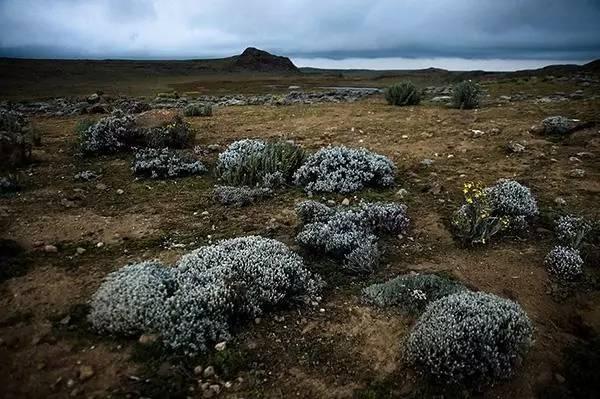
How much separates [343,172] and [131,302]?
450 cm

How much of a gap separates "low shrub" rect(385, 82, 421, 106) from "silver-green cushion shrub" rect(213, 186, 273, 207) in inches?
427

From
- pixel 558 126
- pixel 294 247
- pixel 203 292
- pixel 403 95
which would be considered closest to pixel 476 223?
pixel 294 247

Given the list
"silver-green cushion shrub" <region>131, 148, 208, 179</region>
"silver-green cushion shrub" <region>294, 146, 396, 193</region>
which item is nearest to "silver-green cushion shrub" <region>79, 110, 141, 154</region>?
"silver-green cushion shrub" <region>131, 148, 208, 179</region>

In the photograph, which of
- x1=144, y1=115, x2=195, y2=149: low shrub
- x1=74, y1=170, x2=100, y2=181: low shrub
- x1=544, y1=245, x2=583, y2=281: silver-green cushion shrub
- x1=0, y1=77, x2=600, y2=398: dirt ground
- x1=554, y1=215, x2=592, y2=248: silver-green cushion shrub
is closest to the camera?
x1=0, y1=77, x2=600, y2=398: dirt ground

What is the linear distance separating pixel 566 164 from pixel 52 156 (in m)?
10.2

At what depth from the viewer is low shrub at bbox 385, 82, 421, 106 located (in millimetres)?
16672

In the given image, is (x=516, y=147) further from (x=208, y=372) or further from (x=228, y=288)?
(x=208, y=372)

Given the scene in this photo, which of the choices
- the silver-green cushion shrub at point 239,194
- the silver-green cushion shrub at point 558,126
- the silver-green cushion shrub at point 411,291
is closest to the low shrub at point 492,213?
the silver-green cushion shrub at point 411,291

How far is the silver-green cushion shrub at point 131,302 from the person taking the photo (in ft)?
13.4

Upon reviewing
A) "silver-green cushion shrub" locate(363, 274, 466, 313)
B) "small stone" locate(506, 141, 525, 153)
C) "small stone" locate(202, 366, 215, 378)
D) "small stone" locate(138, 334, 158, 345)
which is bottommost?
"small stone" locate(202, 366, 215, 378)

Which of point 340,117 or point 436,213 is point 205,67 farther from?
point 436,213

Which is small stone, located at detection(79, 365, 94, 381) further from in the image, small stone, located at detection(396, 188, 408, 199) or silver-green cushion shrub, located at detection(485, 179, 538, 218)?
silver-green cushion shrub, located at detection(485, 179, 538, 218)

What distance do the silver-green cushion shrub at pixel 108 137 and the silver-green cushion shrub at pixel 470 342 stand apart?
25.4 feet

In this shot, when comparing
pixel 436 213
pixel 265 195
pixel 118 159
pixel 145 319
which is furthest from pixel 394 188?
pixel 118 159
